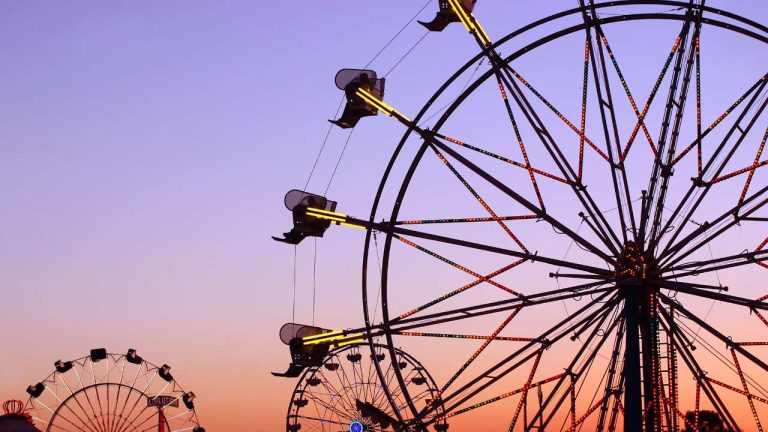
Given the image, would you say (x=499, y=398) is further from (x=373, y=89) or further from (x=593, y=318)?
(x=373, y=89)

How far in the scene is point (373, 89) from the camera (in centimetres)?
3033

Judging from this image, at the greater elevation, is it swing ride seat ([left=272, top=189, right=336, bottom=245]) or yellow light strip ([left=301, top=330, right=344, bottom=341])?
swing ride seat ([left=272, top=189, right=336, bottom=245])

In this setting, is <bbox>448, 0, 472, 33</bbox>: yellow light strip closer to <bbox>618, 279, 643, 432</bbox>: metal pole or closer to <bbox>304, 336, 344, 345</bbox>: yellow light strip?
<bbox>618, 279, 643, 432</bbox>: metal pole

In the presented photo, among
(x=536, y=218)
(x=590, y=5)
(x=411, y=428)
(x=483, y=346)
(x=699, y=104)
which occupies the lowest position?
(x=411, y=428)

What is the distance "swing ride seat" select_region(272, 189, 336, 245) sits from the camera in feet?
99.9

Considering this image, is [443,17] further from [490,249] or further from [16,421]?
[16,421]

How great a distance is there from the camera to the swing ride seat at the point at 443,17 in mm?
29719

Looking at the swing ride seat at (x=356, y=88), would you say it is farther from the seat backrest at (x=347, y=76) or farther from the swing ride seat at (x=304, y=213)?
the swing ride seat at (x=304, y=213)

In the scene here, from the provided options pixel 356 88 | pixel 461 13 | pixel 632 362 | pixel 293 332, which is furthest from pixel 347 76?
pixel 632 362

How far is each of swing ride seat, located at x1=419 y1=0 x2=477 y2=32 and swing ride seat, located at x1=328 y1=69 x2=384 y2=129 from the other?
6.09 feet

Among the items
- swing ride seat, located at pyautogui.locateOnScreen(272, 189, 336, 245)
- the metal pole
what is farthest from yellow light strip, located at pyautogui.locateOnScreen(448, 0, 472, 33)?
the metal pole

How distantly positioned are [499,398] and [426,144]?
19.7 feet

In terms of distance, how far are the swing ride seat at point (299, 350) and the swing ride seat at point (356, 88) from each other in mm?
5237

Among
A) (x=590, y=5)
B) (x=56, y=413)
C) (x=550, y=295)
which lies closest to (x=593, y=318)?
(x=550, y=295)
